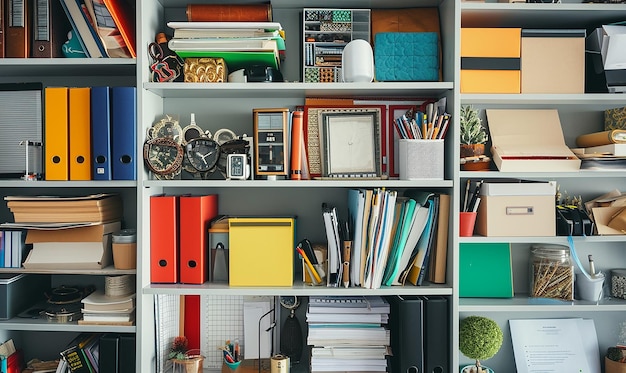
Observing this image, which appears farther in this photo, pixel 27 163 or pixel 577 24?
pixel 577 24

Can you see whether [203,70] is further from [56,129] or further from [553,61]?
[553,61]

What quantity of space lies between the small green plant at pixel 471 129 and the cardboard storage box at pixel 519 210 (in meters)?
0.18

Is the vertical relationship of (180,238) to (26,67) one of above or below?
below

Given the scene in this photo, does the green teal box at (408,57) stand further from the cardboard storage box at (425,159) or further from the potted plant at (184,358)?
the potted plant at (184,358)

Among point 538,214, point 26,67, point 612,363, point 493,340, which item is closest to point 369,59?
point 538,214

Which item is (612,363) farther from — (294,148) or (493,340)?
(294,148)

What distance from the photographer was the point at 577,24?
78.7 inches

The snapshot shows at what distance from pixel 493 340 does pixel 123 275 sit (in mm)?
1425

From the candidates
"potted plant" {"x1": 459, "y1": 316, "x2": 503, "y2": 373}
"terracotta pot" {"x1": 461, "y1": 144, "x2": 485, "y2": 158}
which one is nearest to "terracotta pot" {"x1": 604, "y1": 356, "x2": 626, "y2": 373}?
"potted plant" {"x1": 459, "y1": 316, "x2": 503, "y2": 373}

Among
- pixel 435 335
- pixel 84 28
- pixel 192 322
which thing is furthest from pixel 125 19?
pixel 435 335

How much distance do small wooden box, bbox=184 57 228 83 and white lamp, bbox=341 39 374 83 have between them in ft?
1.53

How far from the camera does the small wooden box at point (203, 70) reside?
1.83 meters

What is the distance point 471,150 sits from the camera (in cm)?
187

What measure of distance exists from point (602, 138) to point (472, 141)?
49cm
